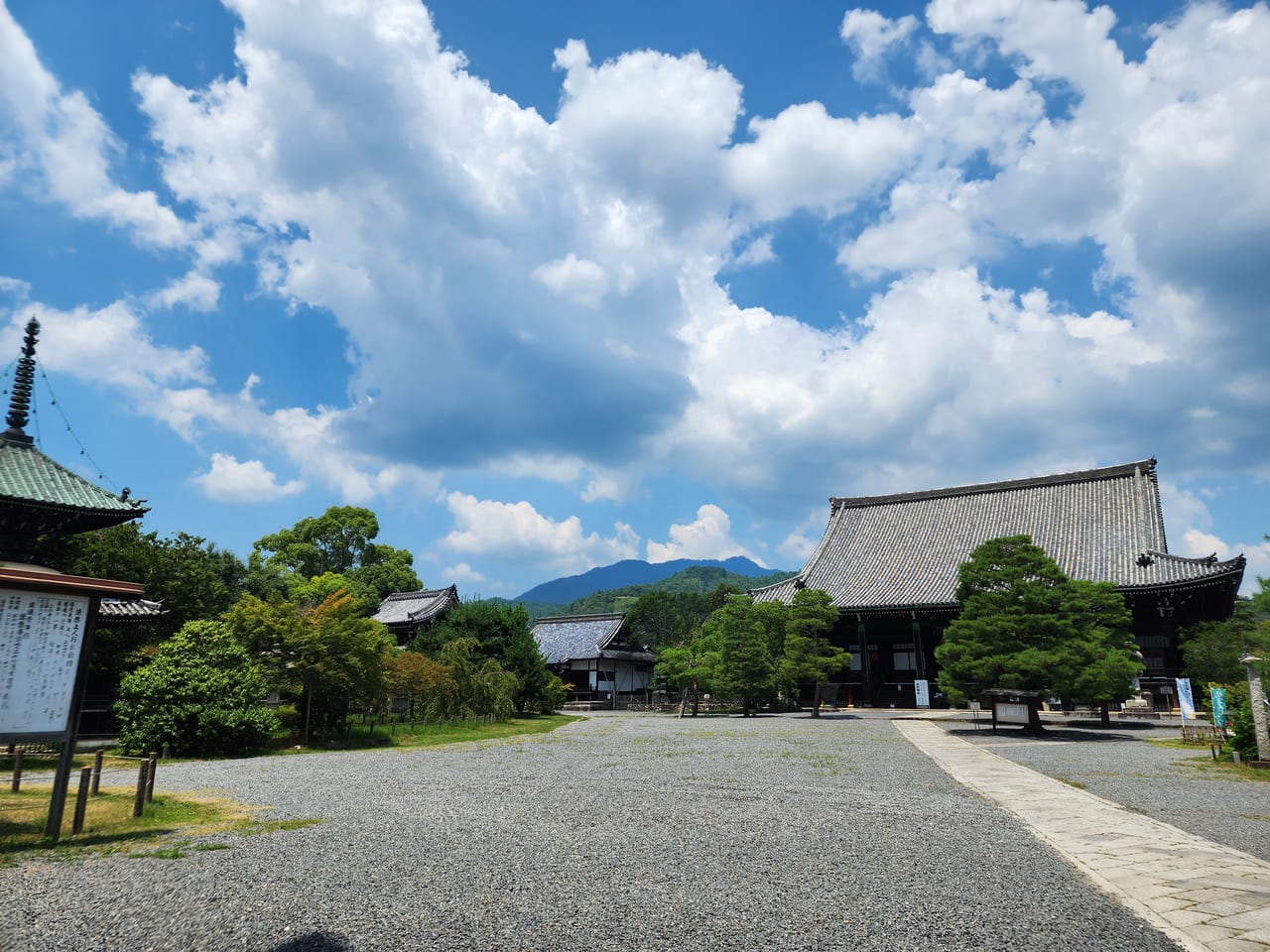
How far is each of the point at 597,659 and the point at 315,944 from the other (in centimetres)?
4113

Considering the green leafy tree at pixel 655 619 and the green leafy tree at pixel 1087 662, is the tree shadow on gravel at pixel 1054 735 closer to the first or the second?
the green leafy tree at pixel 1087 662

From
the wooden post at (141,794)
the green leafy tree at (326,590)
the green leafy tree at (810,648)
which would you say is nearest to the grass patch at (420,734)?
the wooden post at (141,794)

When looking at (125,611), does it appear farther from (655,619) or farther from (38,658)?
(655,619)

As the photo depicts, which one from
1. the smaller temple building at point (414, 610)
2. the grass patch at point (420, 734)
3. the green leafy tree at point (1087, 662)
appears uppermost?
the smaller temple building at point (414, 610)

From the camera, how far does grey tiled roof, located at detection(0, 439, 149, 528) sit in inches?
571

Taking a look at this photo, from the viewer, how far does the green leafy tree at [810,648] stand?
28.5 m

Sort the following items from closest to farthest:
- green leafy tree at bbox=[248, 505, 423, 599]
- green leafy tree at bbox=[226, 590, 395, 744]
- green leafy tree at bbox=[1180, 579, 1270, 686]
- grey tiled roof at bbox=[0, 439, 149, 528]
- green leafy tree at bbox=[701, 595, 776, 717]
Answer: grey tiled roof at bbox=[0, 439, 149, 528]
green leafy tree at bbox=[226, 590, 395, 744]
green leafy tree at bbox=[1180, 579, 1270, 686]
green leafy tree at bbox=[701, 595, 776, 717]
green leafy tree at bbox=[248, 505, 423, 599]

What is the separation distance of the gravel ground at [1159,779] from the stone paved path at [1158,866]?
0.49 meters

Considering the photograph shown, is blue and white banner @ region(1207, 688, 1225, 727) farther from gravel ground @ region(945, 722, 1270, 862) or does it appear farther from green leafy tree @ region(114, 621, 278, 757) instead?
green leafy tree @ region(114, 621, 278, 757)

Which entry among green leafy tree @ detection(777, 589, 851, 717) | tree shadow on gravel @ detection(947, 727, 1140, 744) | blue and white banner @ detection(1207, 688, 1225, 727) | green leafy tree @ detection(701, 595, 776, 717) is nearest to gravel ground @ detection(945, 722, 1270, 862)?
tree shadow on gravel @ detection(947, 727, 1140, 744)

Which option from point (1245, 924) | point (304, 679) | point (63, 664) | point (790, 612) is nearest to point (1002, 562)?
point (790, 612)

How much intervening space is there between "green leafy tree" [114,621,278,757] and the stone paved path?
14649 mm

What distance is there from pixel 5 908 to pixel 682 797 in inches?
280

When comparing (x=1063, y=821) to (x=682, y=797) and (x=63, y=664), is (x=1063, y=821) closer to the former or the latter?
(x=682, y=797)
